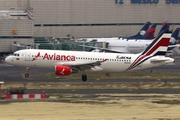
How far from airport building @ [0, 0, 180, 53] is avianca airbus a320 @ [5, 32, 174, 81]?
298 ft

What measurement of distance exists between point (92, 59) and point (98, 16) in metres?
97.4

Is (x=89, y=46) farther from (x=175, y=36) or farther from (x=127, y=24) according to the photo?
(x=127, y=24)

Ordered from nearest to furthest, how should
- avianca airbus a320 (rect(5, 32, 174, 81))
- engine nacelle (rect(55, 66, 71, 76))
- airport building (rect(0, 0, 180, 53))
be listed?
engine nacelle (rect(55, 66, 71, 76)) < avianca airbus a320 (rect(5, 32, 174, 81)) < airport building (rect(0, 0, 180, 53))

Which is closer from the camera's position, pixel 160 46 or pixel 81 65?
pixel 81 65

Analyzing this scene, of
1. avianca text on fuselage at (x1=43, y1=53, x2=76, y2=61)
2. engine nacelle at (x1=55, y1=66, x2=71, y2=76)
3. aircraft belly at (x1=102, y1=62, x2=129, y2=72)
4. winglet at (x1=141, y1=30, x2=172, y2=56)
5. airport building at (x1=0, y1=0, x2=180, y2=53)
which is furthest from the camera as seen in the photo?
airport building at (x1=0, y1=0, x2=180, y2=53)

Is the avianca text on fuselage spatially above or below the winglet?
below

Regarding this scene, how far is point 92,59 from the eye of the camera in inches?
2766

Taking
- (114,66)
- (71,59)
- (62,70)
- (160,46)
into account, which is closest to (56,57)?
(71,59)

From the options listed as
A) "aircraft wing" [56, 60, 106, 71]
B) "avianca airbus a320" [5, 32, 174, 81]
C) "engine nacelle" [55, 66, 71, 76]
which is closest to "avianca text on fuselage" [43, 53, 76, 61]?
"avianca airbus a320" [5, 32, 174, 81]

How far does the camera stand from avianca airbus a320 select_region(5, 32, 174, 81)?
69000 mm

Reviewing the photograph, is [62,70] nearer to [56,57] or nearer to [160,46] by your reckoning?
[56,57]

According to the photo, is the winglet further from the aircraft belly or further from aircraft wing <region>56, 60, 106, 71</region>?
aircraft wing <region>56, 60, 106, 71</region>

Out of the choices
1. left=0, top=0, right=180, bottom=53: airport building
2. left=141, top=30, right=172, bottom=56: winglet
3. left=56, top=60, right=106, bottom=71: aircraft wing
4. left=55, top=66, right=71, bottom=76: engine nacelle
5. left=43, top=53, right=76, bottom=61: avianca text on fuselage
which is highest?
left=0, top=0, right=180, bottom=53: airport building

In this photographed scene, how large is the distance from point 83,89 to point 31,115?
1755 cm
